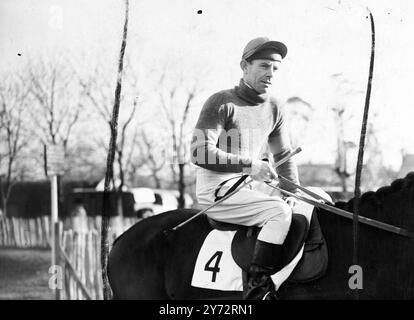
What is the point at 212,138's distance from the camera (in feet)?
10.4

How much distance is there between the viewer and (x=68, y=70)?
3490 millimetres

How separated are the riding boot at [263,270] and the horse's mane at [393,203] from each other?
49cm

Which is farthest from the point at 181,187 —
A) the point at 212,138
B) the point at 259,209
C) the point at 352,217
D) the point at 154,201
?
the point at 352,217

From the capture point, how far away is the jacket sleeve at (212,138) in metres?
3.14

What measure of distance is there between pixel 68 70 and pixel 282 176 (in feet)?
4.82

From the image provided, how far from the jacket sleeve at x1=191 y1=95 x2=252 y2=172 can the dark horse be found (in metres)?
0.36

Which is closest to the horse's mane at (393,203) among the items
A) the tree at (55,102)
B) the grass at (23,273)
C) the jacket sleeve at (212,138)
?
the jacket sleeve at (212,138)

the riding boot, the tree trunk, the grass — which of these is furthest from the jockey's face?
the grass

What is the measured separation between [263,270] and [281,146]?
2.50ft

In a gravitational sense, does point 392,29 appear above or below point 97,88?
above

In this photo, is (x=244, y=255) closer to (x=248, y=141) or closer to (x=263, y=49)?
(x=248, y=141)

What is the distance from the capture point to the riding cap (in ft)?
10.5
